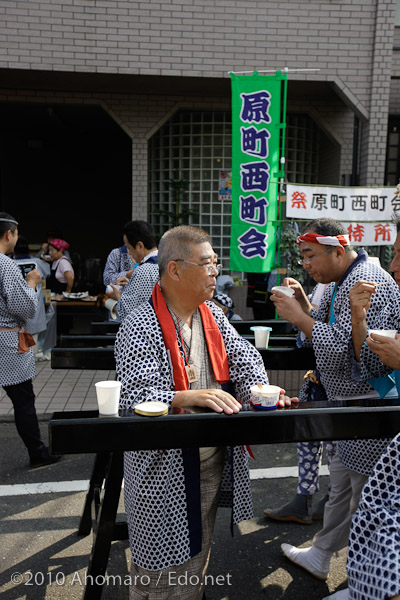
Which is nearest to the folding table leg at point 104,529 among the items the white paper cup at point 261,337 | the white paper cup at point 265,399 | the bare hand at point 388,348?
the white paper cup at point 265,399

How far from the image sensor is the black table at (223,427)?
1.93 m

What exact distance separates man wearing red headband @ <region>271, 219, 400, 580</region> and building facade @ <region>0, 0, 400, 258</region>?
6323mm

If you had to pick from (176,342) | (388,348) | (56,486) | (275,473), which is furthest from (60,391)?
(388,348)

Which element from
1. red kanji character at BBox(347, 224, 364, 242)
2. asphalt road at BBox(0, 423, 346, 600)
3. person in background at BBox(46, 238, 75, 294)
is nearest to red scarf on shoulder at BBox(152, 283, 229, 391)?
asphalt road at BBox(0, 423, 346, 600)

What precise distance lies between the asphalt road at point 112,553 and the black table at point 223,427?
1402 mm

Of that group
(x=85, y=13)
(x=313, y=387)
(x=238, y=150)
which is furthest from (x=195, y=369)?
(x=85, y=13)

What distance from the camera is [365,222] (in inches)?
277

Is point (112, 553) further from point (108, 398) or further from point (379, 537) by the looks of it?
point (379, 537)

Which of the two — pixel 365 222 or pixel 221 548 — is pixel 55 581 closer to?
pixel 221 548

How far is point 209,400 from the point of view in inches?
80.4

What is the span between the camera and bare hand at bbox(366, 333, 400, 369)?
215 centimetres

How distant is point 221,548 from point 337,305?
1.79 meters

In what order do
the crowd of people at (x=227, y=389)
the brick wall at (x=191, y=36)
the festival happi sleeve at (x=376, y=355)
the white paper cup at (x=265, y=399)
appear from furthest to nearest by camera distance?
the brick wall at (x=191, y=36), the festival happi sleeve at (x=376, y=355), the white paper cup at (x=265, y=399), the crowd of people at (x=227, y=389)

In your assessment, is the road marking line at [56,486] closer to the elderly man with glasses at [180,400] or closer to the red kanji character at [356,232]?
the elderly man with glasses at [180,400]
